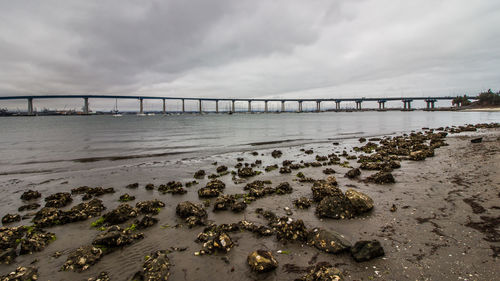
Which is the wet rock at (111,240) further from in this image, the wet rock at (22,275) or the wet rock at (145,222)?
the wet rock at (22,275)

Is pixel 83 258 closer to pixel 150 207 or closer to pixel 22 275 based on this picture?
pixel 22 275

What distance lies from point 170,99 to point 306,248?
190 meters

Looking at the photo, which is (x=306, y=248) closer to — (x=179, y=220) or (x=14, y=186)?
(x=179, y=220)

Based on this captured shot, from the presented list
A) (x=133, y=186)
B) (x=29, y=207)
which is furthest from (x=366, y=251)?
(x=29, y=207)

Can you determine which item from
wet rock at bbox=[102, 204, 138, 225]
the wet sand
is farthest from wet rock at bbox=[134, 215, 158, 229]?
wet rock at bbox=[102, 204, 138, 225]

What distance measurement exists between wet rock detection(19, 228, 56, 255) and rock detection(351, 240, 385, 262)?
283 inches

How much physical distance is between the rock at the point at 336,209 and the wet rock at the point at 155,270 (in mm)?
4310

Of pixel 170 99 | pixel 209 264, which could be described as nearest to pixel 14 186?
pixel 209 264

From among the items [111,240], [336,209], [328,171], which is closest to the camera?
[111,240]

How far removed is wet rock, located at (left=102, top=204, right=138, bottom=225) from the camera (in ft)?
21.6

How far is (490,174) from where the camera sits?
9.62m

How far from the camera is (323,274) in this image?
12.8 ft

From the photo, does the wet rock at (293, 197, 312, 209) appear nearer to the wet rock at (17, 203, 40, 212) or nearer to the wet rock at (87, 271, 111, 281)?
the wet rock at (87, 271, 111, 281)

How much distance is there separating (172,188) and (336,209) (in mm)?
6705
